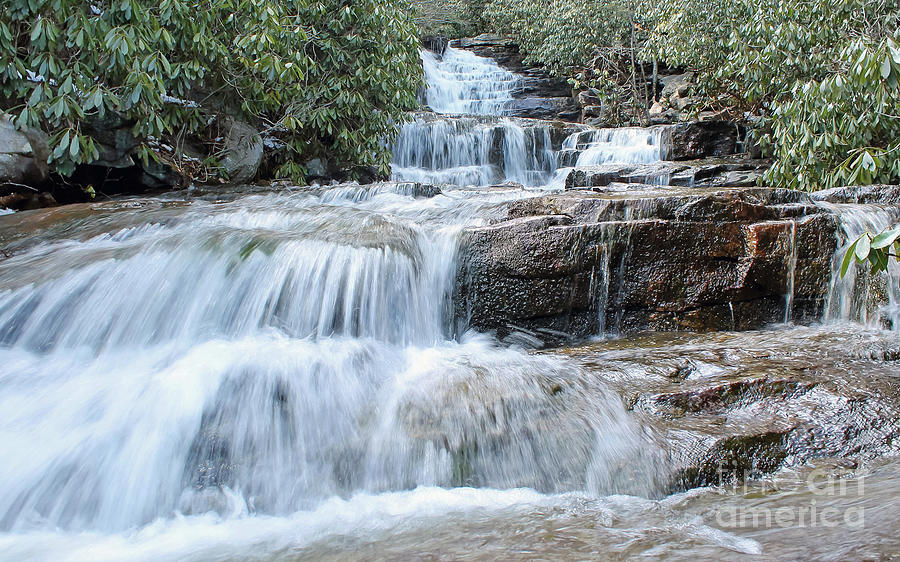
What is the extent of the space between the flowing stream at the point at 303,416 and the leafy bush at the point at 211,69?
1461 mm

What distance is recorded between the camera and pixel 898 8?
7027mm

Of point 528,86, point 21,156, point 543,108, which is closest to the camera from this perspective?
point 21,156

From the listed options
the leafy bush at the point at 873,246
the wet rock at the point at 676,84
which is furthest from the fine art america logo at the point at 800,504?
the wet rock at the point at 676,84

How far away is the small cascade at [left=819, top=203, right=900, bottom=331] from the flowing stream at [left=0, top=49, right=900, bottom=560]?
9 centimetres

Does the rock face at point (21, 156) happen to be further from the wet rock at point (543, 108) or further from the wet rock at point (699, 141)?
the wet rock at point (543, 108)

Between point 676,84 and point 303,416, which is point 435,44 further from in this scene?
point 303,416

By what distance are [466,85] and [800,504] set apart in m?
15.7

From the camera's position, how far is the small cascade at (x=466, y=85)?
15.8 meters

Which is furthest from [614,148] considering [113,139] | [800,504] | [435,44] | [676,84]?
[435,44]

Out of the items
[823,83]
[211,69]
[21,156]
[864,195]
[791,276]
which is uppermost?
[211,69]

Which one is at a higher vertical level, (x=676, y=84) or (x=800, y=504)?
(x=676, y=84)

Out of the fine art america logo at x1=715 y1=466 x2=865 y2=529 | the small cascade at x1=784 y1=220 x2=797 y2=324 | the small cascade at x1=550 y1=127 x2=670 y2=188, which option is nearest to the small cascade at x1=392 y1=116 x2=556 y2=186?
the small cascade at x1=550 y1=127 x2=670 y2=188

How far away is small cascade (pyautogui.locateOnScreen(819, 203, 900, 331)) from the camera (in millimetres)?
4320

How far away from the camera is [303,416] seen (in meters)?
3.04
